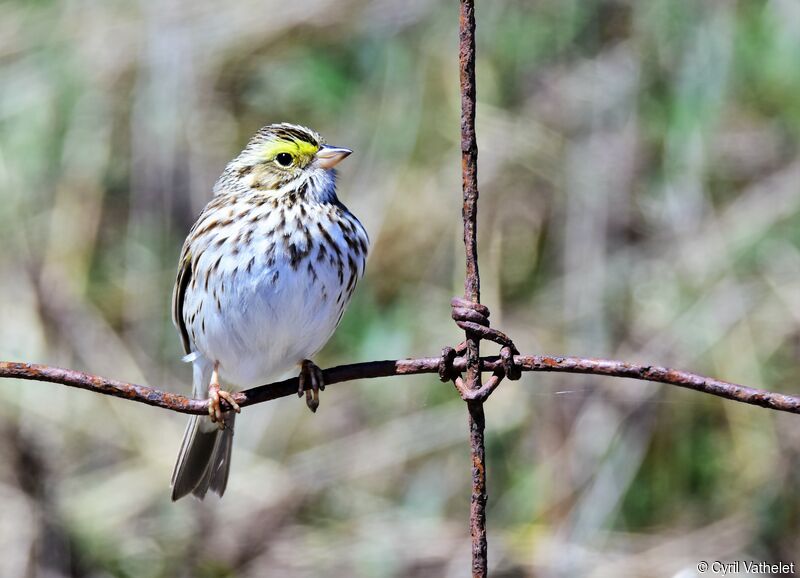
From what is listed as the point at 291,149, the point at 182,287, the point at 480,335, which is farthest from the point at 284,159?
the point at 480,335

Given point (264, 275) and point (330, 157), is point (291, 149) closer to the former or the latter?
point (330, 157)

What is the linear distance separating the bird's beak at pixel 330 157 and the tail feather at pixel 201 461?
1.91ft

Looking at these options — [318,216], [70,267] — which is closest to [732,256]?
[318,216]

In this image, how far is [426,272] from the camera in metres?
4.31

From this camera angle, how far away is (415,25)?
14.6 feet

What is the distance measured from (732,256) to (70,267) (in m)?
2.20

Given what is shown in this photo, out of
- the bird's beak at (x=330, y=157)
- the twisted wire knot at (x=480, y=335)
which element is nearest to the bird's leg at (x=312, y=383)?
the bird's beak at (x=330, y=157)

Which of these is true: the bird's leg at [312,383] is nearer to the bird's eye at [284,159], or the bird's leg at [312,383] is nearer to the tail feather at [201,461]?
the tail feather at [201,461]

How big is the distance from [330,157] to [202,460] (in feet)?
2.41

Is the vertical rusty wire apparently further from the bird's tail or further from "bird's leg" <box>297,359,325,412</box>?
the bird's tail

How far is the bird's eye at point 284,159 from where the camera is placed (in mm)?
2830

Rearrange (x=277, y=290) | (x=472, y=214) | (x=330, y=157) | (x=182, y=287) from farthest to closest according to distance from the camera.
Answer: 1. (x=182, y=287)
2. (x=330, y=157)
3. (x=277, y=290)
4. (x=472, y=214)

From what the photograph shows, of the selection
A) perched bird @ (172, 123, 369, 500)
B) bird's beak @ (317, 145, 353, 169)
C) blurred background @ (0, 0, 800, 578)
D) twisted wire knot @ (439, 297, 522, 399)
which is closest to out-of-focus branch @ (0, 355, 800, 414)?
twisted wire knot @ (439, 297, 522, 399)

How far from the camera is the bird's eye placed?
9.29ft
